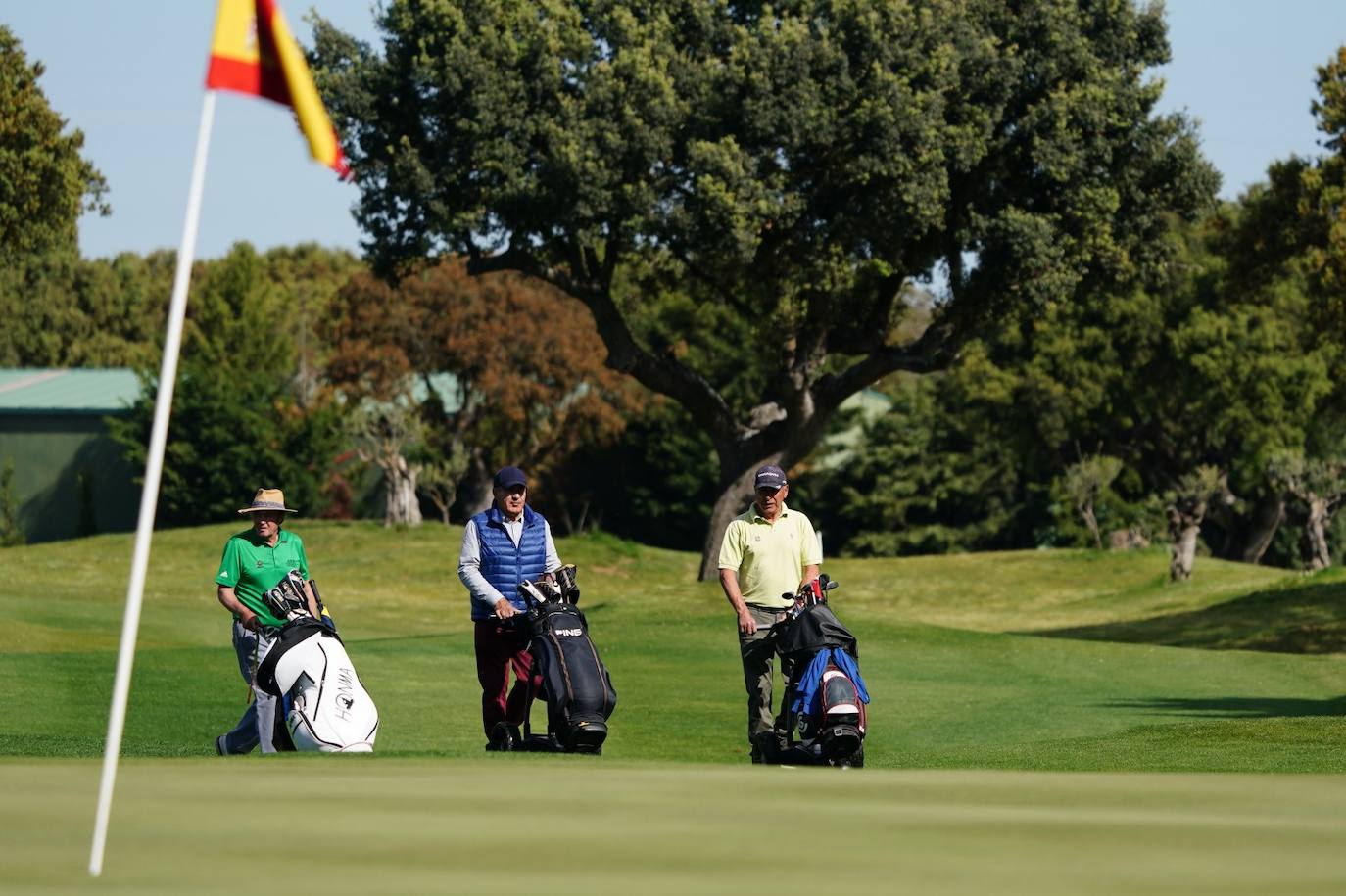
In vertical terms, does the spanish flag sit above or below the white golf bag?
above

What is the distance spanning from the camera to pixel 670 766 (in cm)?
1061

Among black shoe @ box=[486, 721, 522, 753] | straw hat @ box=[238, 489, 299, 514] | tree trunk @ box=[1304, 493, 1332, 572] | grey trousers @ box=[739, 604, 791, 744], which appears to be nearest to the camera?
black shoe @ box=[486, 721, 522, 753]

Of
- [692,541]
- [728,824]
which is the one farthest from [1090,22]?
[692,541]

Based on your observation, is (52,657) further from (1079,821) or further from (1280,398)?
(1280,398)

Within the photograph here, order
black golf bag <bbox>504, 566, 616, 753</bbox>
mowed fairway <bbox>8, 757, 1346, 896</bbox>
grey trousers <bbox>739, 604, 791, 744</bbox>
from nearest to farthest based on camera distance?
mowed fairway <bbox>8, 757, 1346, 896</bbox>
black golf bag <bbox>504, 566, 616, 753</bbox>
grey trousers <bbox>739, 604, 791, 744</bbox>

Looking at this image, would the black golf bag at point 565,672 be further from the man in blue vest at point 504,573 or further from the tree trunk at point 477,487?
the tree trunk at point 477,487

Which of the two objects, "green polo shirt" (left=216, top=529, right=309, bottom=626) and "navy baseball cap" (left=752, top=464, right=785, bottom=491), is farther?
"green polo shirt" (left=216, top=529, right=309, bottom=626)

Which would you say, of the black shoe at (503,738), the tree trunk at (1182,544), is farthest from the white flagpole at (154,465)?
the tree trunk at (1182,544)

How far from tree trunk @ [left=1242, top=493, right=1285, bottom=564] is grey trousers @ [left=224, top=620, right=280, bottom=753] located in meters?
63.2

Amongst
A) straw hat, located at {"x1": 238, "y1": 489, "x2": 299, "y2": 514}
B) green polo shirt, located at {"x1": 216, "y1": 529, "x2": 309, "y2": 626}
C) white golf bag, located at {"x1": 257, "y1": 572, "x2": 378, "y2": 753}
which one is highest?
straw hat, located at {"x1": 238, "y1": 489, "x2": 299, "y2": 514}

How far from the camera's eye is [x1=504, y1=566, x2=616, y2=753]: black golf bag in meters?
13.8

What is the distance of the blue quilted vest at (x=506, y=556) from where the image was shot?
589 inches

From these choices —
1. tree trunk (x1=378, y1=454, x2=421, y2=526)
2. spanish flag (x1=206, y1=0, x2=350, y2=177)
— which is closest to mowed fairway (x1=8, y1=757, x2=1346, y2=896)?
spanish flag (x1=206, y1=0, x2=350, y2=177)

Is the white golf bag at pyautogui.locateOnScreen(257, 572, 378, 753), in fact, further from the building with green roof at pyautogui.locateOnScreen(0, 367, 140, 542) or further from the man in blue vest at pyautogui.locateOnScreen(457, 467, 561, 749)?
the building with green roof at pyautogui.locateOnScreen(0, 367, 140, 542)
